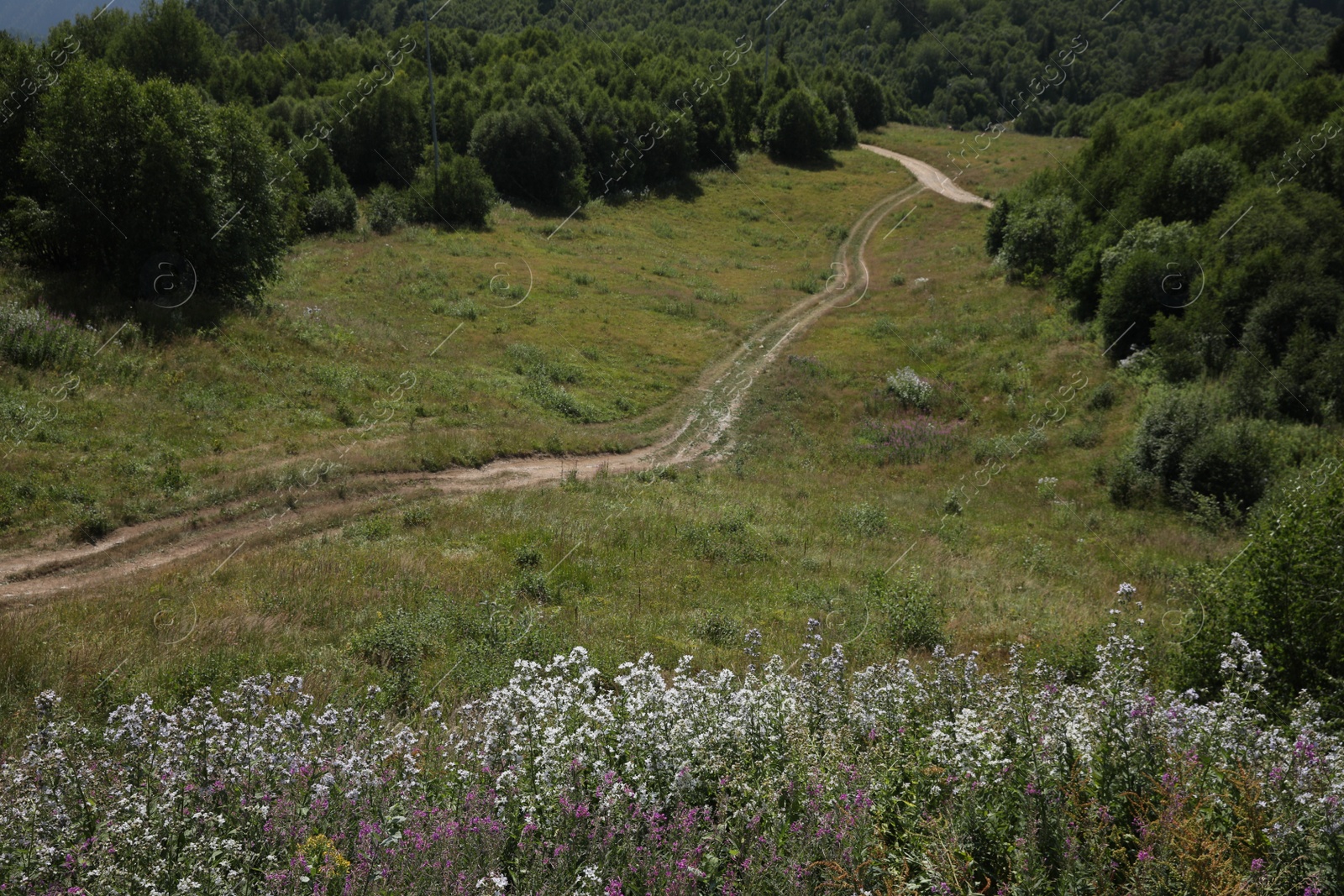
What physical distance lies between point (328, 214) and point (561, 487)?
37.1 meters

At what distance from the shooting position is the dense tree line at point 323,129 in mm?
24156

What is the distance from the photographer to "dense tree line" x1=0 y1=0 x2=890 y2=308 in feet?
79.3

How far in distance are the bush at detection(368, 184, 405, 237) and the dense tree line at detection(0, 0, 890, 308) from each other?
Answer: 167 millimetres

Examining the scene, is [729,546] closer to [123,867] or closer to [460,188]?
[123,867]

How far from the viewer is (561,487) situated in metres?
20.9

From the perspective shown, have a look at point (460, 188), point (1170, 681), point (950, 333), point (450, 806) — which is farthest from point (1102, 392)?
point (460, 188)

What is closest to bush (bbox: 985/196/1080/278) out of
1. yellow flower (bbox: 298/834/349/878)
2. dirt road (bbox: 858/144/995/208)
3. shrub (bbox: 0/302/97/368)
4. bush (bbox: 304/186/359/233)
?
dirt road (bbox: 858/144/995/208)

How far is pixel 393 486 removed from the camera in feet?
63.7

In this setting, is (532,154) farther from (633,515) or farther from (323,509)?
(633,515)

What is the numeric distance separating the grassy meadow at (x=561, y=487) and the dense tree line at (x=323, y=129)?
3.00 meters

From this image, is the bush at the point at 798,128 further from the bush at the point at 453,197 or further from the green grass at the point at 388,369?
the bush at the point at 453,197

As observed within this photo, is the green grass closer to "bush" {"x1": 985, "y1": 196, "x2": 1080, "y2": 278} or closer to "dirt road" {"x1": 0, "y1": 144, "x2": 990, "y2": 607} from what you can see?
"dirt road" {"x1": 0, "y1": 144, "x2": 990, "y2": 607}

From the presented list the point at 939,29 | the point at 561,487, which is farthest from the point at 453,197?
the point at 939,29

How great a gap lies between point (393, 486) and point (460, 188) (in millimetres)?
40004
